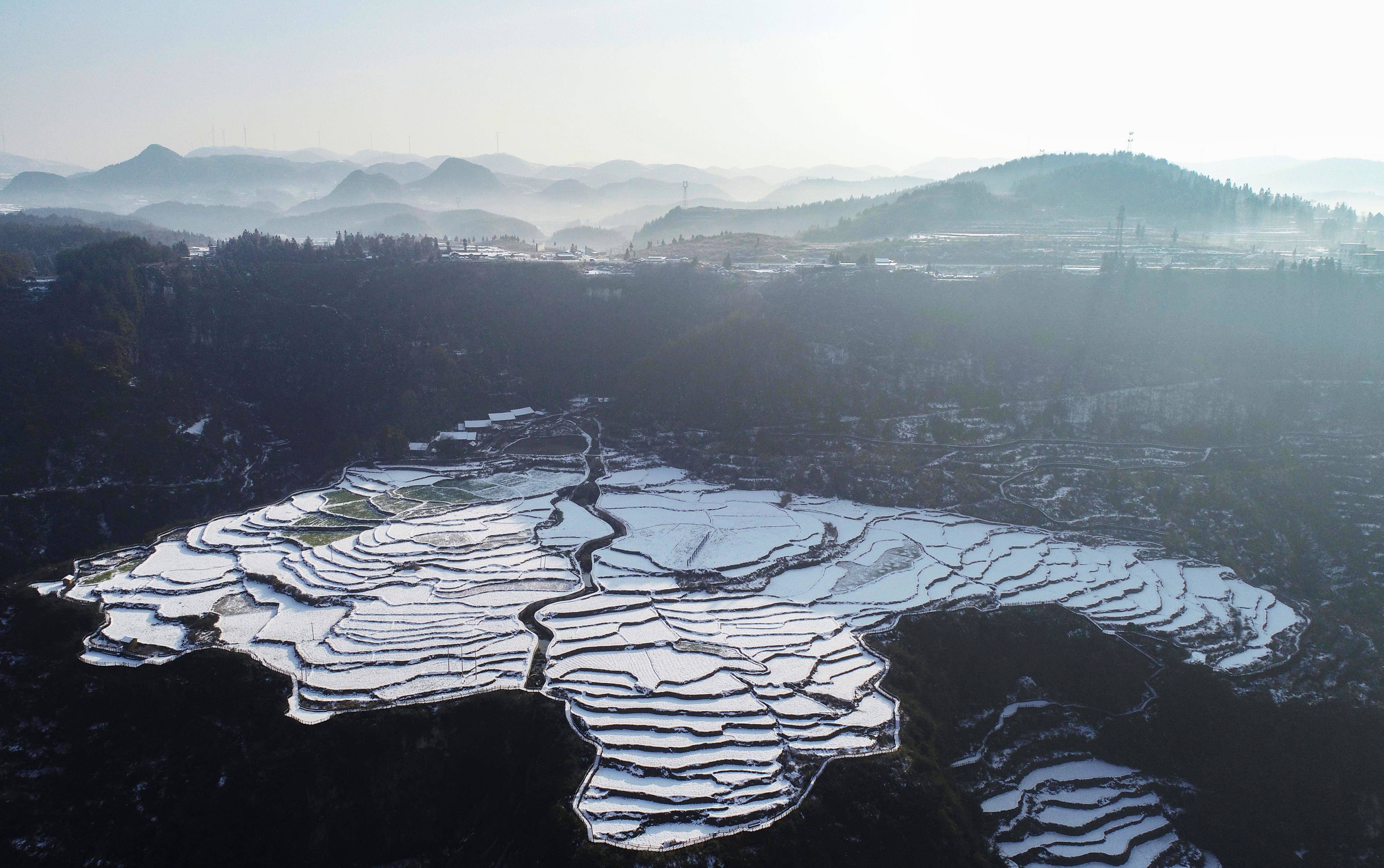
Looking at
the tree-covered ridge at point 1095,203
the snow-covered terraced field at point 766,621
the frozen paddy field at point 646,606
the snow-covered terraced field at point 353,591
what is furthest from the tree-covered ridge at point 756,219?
the snow-covered terraced field at point 353,591

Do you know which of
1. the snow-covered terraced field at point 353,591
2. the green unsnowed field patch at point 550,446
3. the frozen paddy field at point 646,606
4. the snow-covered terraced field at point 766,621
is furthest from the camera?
the green unsnowed field patch at point 550,446

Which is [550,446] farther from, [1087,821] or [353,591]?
[1087,821]

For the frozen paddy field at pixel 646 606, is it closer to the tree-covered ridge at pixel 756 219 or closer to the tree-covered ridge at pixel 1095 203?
the tree-covered ridge at pixel 1095 203

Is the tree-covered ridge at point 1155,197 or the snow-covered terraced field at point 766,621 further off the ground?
the tree-covered ridge at point 1155,197

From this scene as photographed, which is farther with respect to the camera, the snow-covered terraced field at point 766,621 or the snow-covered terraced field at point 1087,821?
the snow-covered terraced field at point 1087,821

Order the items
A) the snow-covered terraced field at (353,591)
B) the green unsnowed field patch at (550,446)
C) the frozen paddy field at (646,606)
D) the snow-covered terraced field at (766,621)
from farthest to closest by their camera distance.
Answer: the green unsnowed field patch at (550,446) < the snow-covered terraced field at (353,591) < the frozen paddy field at (646,606) < the snow-covered terraced field at (766,621)

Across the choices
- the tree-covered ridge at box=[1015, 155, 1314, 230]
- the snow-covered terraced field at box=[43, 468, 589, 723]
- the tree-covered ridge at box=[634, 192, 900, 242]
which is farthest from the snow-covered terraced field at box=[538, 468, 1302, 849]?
the tree-covered ridge at box=[634, 192, 900, 242]

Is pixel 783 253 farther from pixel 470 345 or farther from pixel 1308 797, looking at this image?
pixel 1308 797

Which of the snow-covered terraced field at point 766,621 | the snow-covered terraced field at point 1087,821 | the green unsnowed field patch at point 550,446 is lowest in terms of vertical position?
the snow-covered terraced field at point 1087,821
